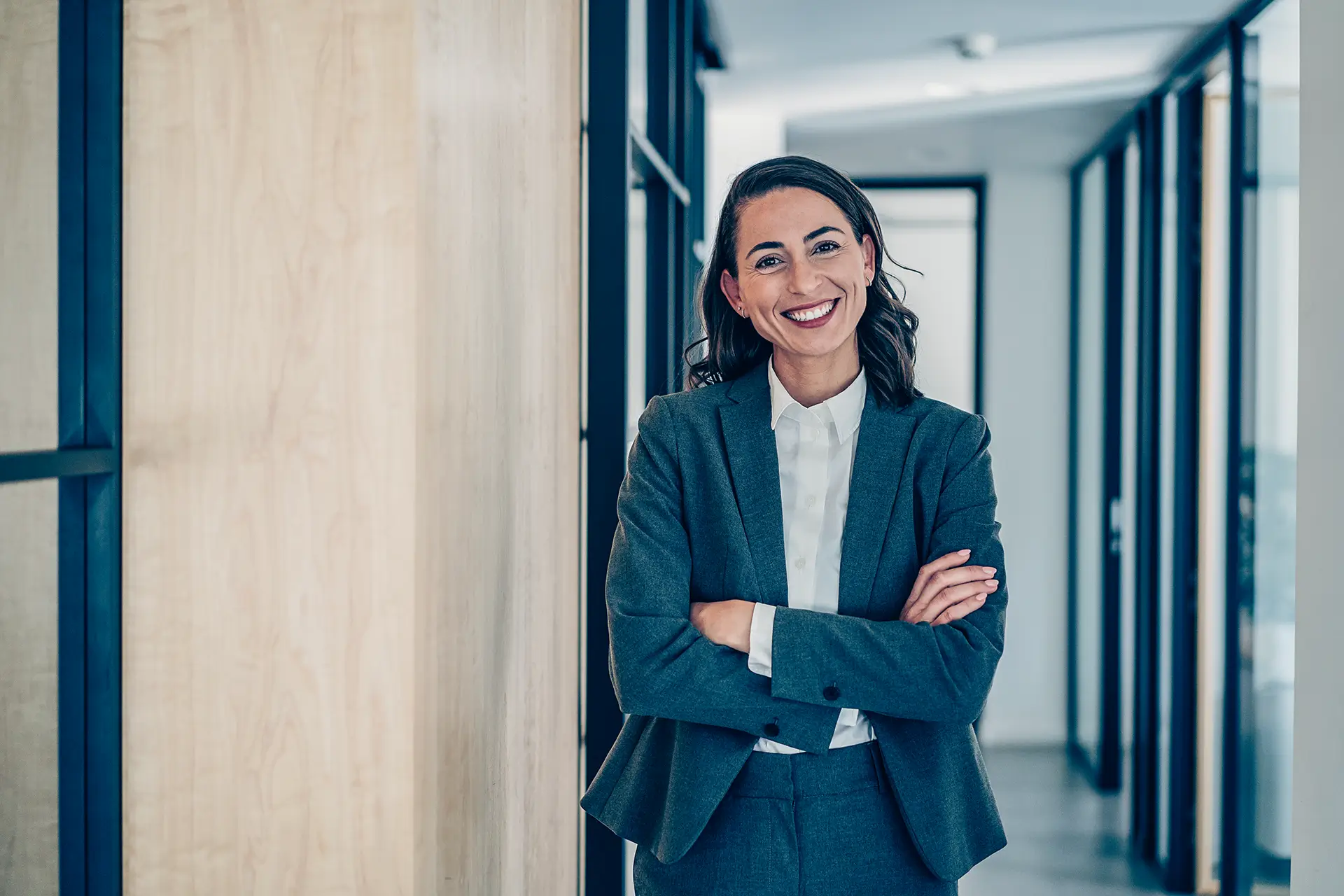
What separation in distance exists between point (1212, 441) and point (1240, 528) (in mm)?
651

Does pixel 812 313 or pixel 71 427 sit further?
pixel 812 313

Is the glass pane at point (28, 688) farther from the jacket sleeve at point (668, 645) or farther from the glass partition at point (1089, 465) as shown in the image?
the glass partition at point (1089, 465)

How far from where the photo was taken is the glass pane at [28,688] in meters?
0.86

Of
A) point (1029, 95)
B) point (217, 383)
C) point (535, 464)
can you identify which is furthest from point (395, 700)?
point (1029, 95)

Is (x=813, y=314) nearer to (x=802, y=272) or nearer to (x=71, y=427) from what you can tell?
(x=802, y=272)

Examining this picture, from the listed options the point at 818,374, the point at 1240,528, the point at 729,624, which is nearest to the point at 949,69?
the point at 1240,528

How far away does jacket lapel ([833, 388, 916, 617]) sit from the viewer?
Result: 131 cm

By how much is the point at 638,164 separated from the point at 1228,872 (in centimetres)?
242

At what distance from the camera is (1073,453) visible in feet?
17.4

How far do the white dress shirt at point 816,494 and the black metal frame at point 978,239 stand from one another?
4.25 metres

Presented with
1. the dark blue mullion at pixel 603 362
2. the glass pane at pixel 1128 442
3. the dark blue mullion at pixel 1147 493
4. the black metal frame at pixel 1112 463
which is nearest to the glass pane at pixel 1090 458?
the black metal frame at pixel 1112 463

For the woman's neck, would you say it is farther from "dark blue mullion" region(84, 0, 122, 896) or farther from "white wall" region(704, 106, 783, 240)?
"white wall" region(704, 106, 783, 240)

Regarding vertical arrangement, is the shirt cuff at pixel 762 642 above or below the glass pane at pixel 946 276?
below

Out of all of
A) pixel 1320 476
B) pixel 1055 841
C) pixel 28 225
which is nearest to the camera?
pixel 28 225
